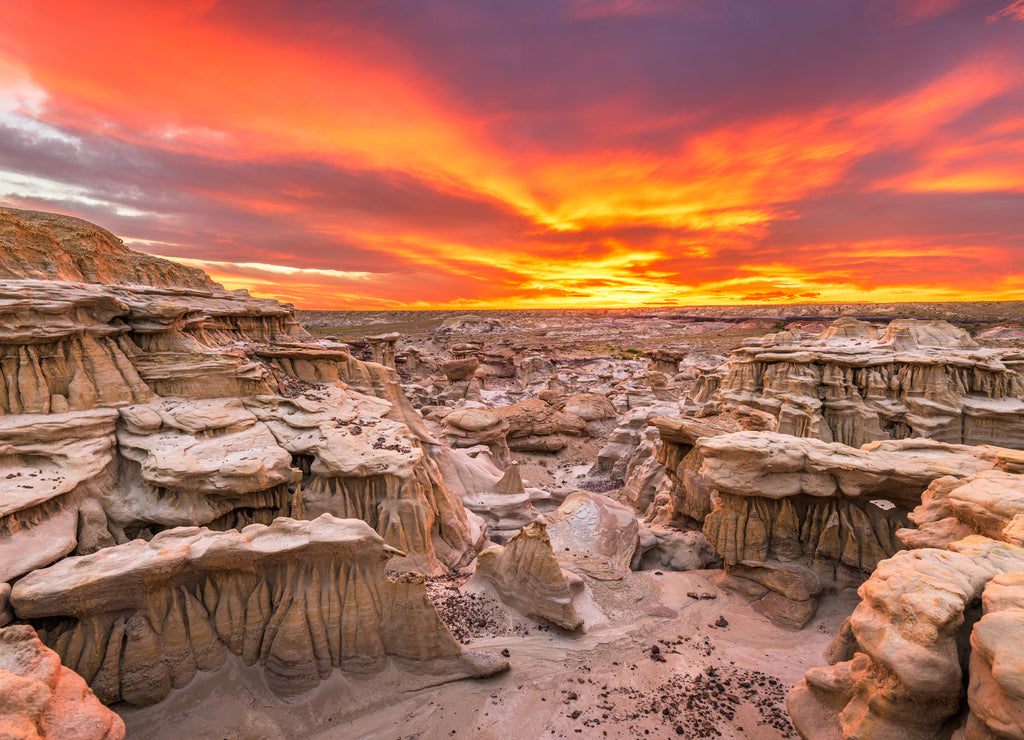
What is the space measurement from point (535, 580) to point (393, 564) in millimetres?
4150

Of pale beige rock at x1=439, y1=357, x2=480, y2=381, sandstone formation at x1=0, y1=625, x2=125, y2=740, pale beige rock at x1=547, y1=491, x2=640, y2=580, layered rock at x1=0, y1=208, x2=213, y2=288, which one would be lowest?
pale beige rock at x1=547, y1=491, x2=640, y2=580

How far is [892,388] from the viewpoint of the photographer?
2225 cm

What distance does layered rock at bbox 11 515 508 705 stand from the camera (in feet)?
22.3

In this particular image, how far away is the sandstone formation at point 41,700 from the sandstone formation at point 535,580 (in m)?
7.94

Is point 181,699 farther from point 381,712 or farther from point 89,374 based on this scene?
point 89,374

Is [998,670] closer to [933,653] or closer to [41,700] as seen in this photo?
[933,653]

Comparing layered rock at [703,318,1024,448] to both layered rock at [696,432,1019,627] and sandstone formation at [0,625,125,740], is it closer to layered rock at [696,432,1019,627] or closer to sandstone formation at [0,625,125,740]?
layered rock at [696,432,1019,627]

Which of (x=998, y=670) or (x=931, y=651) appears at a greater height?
(x=998, y=670)

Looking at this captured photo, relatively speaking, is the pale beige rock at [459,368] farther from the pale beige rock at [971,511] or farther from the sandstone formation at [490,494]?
the pale beige rock at [971,511]

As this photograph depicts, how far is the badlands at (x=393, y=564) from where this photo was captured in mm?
5504

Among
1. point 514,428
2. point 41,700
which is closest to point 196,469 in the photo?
point 41,700

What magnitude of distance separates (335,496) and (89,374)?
7254 mm

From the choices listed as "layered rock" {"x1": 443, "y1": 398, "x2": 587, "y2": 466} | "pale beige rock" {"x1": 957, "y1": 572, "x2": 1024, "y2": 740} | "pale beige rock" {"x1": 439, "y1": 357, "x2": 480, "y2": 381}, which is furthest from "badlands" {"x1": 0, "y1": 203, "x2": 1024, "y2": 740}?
"pale beige rock" {"x1": 439, "y1": 357, "x2": 480, "y2": 381}

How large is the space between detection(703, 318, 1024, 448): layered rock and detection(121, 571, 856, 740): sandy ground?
14184mm
